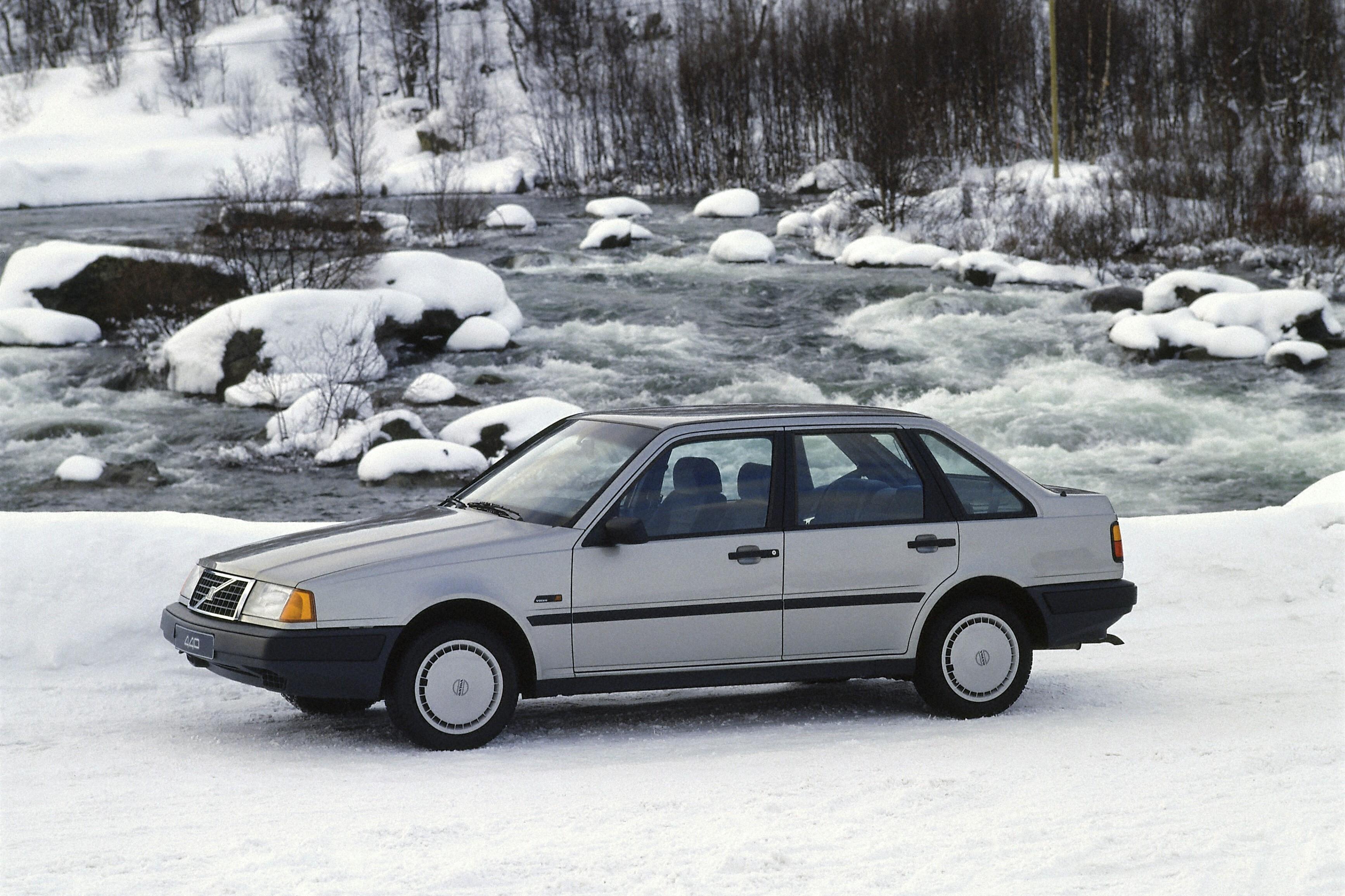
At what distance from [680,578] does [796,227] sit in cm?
3562

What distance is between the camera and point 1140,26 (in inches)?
2217

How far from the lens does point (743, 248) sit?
1459 inches

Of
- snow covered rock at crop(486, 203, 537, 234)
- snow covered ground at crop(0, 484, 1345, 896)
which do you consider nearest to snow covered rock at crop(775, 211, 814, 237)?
snow covered rock at crop(486, 203, 537, 234)

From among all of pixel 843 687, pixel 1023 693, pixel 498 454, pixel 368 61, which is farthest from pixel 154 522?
pixel 368 61

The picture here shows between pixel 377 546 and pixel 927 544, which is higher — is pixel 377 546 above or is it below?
above

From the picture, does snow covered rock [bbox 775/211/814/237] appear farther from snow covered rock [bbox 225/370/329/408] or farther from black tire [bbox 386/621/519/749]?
black tire [bbox 386/621/519/749]

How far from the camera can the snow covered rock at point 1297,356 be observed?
25750 mm

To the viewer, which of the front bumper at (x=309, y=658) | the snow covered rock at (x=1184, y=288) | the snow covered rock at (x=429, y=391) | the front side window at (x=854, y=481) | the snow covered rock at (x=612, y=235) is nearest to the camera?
the front bumper at (x=309, y=658)

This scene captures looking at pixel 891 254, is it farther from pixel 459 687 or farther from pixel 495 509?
pixel 459 687

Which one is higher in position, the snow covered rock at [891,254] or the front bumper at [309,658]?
the snow covered rock at [891,254]

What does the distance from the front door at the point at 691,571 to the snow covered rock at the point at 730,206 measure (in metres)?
38.9

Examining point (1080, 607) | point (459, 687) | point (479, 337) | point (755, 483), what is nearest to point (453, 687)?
point (459, 687)

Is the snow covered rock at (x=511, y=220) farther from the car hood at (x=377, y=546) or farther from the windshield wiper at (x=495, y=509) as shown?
the car hood at (x=377, y=546)

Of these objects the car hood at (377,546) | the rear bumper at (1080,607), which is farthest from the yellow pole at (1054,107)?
the car hood at (377,546)
